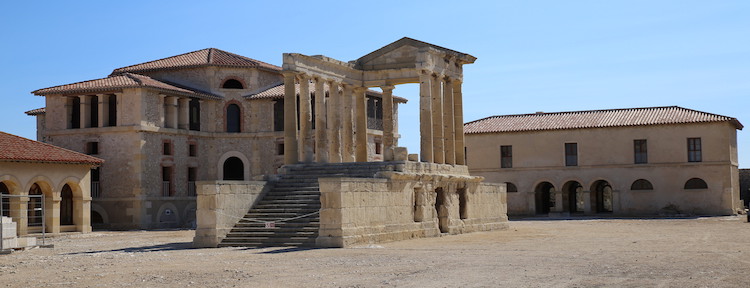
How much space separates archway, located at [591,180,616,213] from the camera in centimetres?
5743

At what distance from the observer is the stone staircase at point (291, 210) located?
2605 centimetres

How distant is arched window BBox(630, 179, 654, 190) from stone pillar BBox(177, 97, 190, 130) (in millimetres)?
27183

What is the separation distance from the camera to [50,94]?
47500 mm

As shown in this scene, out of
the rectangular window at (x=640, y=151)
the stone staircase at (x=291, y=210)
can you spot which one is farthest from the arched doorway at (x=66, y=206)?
the rectangular window at (x=640, y=151)

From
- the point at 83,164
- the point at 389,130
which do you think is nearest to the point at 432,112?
the point at 389,130

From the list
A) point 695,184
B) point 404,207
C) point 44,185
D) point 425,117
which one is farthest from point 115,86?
point 695,184

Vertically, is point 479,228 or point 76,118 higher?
point 76,118

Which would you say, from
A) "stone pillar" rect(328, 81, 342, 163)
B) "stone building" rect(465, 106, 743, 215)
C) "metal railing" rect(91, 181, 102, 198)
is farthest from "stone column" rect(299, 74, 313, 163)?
"stone building" rect(465, 106, 743, 215)

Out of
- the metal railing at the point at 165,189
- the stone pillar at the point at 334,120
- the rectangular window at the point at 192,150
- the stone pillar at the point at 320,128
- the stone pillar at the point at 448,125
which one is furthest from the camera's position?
the rectangular window at the point at 192,150

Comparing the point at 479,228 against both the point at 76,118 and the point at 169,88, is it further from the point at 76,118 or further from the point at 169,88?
the point at 76,118

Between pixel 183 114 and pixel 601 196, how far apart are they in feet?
98.2

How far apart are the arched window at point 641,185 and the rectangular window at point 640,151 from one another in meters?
1.18

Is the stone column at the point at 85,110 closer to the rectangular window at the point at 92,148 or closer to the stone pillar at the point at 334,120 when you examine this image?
the rectangular window at the point at 92,148

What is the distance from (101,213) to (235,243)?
22.3 metres
